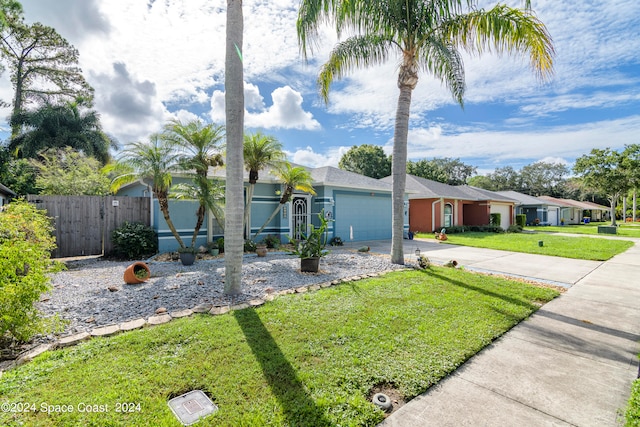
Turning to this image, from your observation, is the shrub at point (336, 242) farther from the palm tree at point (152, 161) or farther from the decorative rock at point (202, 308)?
the decorative rock at point (202, 308)

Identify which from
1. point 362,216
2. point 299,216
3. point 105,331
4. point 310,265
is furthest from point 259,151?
point 362,216

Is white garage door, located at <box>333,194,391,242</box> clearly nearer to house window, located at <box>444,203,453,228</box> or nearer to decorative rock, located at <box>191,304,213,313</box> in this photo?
house window, located at <box>444,203,453,228</box>

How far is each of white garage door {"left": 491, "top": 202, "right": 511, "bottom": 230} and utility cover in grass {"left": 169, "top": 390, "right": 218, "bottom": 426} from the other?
30.6 m

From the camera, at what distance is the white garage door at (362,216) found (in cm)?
1492

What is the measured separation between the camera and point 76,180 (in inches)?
555

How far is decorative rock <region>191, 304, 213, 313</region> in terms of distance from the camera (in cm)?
480

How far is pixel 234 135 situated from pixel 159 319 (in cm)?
345

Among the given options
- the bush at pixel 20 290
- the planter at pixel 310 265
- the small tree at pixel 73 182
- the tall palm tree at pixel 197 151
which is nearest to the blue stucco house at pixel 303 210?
the small tree at pixel 73 182

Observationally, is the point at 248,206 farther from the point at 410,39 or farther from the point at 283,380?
the point at 283,380

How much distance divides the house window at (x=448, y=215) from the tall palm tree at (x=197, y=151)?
19489 millimetres

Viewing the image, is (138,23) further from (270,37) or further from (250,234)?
(250,234)

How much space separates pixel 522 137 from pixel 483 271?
2035 cm

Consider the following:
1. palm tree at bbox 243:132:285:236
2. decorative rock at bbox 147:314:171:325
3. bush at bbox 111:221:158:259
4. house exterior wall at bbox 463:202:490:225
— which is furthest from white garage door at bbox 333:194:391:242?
house exterior wall at bbox 463:202:490:225

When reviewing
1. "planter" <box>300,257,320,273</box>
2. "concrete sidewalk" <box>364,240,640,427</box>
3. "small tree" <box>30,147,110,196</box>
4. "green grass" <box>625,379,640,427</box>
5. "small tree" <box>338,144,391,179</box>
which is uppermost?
"small tree" <box>338,144,391,179</box>
